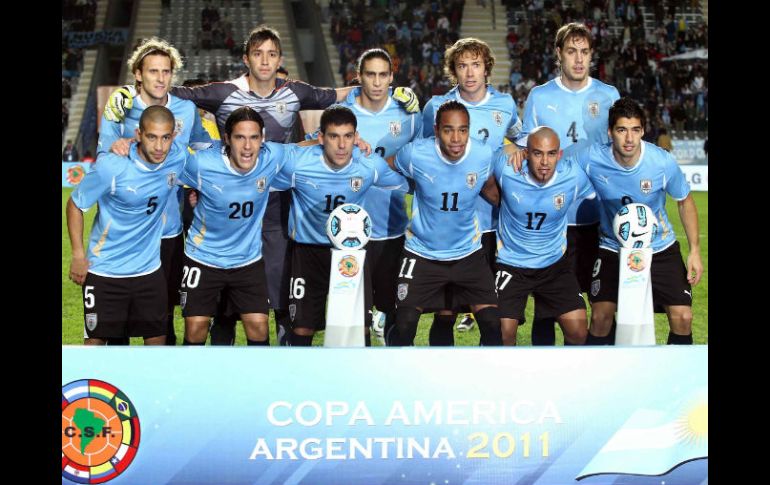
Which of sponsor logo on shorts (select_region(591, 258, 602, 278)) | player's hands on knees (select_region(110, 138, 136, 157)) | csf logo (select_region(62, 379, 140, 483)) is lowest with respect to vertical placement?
csf logo (select_region(62, 379, 140, 483))

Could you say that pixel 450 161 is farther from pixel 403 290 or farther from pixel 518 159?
pixel 403 290

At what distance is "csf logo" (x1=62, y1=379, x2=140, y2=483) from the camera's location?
15.5 ft

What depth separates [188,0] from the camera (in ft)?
92.7

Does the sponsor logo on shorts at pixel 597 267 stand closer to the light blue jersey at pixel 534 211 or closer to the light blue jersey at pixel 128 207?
the light blue jersey at pixel 534 211

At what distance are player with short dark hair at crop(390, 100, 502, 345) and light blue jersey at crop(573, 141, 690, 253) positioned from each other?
2.13 feet

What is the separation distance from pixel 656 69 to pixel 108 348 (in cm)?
2359

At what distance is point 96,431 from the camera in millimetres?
4750

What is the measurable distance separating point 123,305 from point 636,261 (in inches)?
110

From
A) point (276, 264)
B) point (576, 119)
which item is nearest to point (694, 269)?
point (576, 119)

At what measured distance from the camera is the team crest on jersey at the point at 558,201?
19.9ft

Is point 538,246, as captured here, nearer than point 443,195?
No

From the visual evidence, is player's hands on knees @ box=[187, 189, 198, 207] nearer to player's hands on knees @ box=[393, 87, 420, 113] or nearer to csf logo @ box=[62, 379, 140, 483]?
player's hands on knees @ box=[393, 87, 420, 113]

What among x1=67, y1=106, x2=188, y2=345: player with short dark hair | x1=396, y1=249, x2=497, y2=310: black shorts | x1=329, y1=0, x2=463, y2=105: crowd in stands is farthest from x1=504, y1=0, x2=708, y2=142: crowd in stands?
x1=67, y1=106, x2=188, y2=345: player with short dark hair
